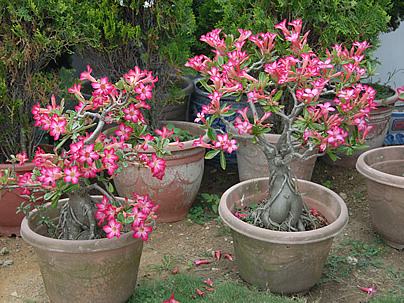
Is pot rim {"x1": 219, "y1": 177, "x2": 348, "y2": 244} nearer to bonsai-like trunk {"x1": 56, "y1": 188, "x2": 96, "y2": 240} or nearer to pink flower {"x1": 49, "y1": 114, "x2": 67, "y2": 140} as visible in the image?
bonsai-like trunk {"x1": 56, "y1": 188, "x2": 96, "y2": 240}

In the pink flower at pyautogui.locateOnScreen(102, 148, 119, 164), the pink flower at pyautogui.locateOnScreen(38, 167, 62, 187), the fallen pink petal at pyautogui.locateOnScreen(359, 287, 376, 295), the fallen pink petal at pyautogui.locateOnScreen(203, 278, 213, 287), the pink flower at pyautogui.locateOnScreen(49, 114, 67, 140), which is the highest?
the pink flower at pyautogui.locateOnScreen(49, 114, 67, 140)

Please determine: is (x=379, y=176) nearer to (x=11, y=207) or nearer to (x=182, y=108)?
(x=182, y=108)

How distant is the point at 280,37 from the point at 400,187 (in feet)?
4.32

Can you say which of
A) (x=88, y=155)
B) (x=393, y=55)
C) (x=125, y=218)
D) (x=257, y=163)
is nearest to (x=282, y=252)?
(x=125, y=218)

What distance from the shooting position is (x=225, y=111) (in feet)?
9.09

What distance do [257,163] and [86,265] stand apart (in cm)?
180

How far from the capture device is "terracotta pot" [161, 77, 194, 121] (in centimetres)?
454

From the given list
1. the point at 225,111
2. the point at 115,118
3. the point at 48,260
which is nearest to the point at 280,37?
the point at 225,111

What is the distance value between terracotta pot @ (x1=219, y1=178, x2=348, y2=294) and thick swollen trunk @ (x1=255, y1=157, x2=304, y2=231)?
0.60 ft

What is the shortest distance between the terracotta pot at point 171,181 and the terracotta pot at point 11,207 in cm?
62

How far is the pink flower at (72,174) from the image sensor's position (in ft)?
7.85

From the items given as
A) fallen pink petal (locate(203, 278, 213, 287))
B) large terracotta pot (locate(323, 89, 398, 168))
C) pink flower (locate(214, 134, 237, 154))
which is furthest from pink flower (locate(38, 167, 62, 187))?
large terracotta pot (locate(323, 89, 398, 168))

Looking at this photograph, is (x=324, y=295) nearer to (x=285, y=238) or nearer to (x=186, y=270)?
(x=285, y=238)

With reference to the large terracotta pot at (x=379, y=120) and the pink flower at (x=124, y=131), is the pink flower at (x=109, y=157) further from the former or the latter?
the large terracotta pot at (x=379, y=120)
